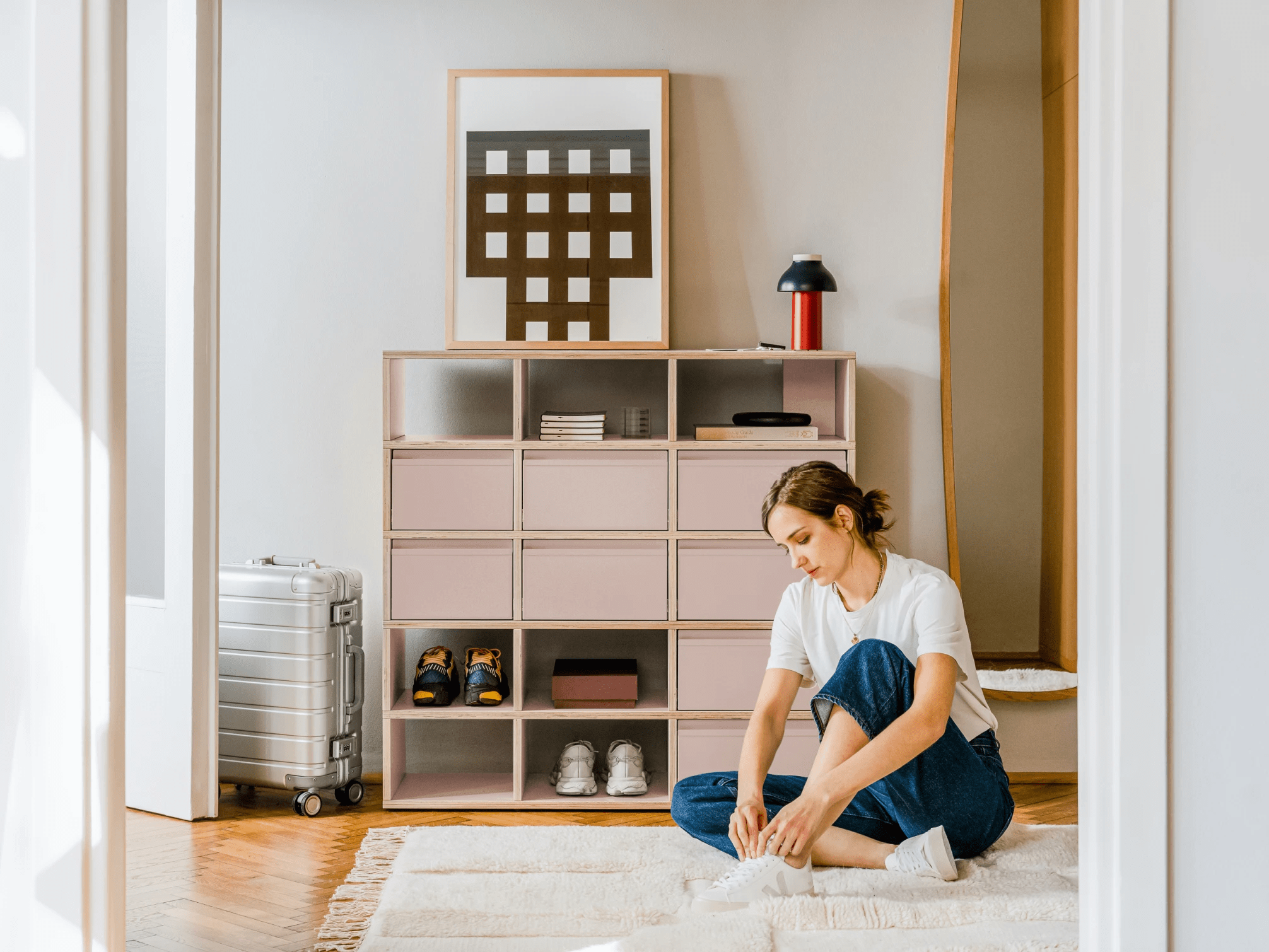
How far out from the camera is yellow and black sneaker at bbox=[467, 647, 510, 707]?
3.02 meters

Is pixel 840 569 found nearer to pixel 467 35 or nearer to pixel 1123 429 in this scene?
pixel 1123 429

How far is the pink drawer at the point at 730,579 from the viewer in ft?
9.77

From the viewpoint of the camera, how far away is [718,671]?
117 inches

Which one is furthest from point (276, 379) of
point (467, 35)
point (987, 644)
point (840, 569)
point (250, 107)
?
point (987, 644)

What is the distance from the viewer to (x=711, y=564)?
2980mm

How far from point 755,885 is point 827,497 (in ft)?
2.57

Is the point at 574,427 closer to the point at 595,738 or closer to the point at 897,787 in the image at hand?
the point at 595,738

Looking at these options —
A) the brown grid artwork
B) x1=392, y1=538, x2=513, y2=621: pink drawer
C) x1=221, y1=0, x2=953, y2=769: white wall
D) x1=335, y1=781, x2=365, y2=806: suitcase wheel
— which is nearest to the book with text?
x1=221, y1=0, x2=953, y2=769: white wall

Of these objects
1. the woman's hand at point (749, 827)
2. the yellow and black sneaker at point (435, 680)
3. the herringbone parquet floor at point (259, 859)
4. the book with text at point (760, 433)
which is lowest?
the herringbone parquet floor at point (259, 859)

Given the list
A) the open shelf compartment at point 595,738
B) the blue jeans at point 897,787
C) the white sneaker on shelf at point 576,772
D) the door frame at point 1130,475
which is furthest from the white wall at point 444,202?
the door frame at point 1130,475

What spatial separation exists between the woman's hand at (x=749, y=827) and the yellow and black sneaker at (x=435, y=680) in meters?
1.15

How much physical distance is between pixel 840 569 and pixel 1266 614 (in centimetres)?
136

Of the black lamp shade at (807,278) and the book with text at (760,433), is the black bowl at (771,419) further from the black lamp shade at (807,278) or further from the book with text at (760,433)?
the black lamp shade at (807,278)

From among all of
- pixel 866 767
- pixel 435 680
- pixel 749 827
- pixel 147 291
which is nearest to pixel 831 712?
pixel 866 767
